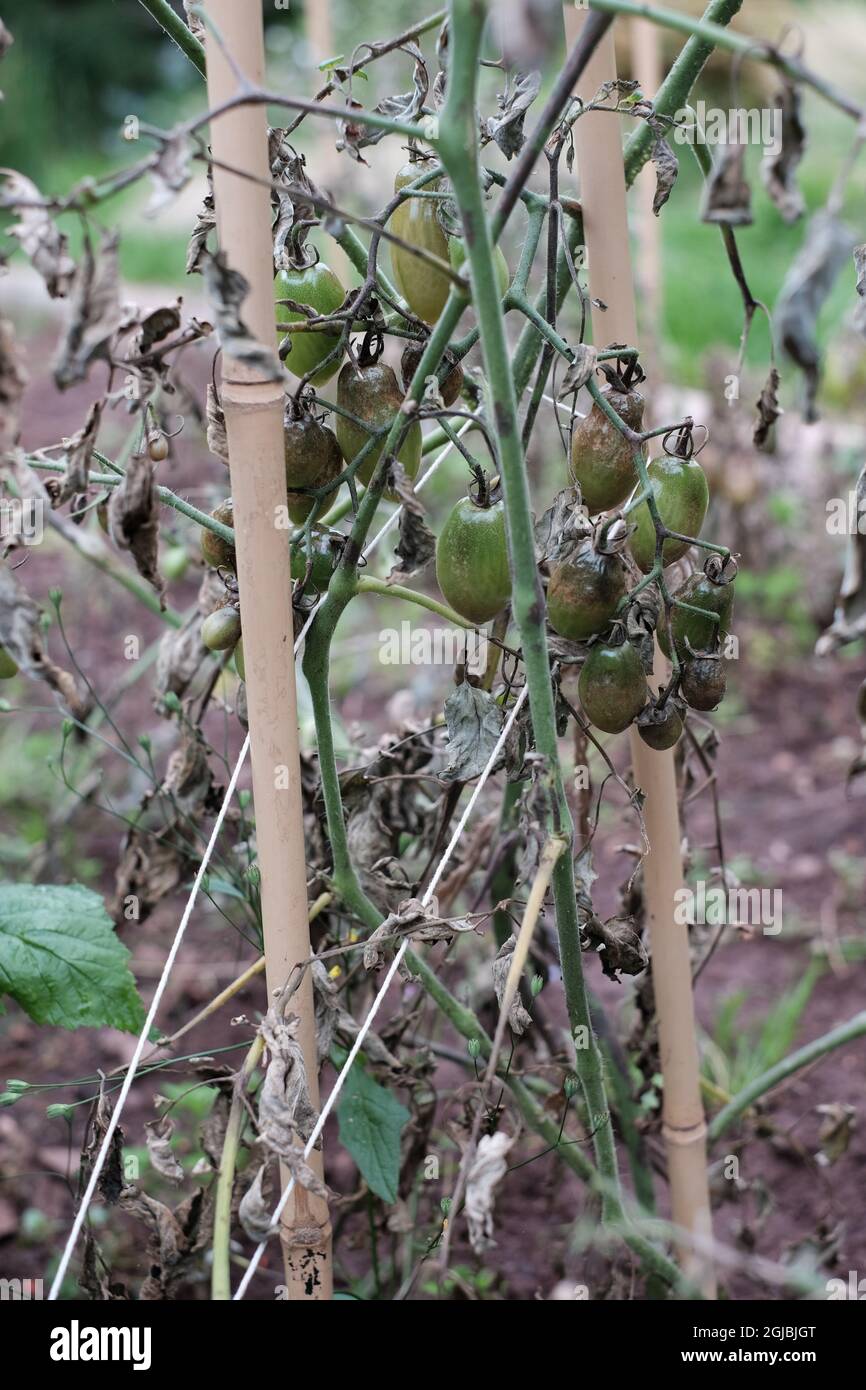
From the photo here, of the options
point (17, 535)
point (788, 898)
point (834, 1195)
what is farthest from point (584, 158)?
point (788, 898)

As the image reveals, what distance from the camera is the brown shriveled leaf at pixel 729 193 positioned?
63cm

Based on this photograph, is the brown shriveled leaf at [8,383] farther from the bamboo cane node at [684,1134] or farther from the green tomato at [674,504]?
the bamboo cane node at [684,1134]

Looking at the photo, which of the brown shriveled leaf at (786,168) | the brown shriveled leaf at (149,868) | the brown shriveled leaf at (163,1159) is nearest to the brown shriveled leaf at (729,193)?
the brown shriveled leaf at (786,168)

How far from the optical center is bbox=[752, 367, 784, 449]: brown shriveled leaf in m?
0.93

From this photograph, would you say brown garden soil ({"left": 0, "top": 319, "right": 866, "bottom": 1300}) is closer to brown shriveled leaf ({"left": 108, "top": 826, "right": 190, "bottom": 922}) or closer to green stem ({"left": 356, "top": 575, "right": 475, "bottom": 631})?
brown shriveled leaf ({"left": 108, "top": 826, "right": 190, "bottom": 922})

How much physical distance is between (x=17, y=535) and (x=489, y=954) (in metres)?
0.98

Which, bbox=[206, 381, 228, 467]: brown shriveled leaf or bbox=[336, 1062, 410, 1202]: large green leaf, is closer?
bbox=[206, 381, 228, 467]: brown shriveled leaf

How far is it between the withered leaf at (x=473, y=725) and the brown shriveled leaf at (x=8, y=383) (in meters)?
0.36

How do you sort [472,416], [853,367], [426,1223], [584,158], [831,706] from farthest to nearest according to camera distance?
[853,367], [831,706], [426,1223], [584,158], [472,416]

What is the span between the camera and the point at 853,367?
3.63 metres

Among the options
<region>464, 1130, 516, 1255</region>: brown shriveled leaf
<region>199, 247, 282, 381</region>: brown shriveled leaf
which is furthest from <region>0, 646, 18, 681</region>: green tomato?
<region>464, 1130, 516, 1255</region>: brown shriveled leaf

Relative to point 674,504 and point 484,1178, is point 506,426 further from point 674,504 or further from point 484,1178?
point 484,1178

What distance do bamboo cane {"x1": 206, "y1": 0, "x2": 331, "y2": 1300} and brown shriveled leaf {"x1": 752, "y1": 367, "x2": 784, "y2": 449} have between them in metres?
0.37

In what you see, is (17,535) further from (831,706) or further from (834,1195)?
(831,706)
